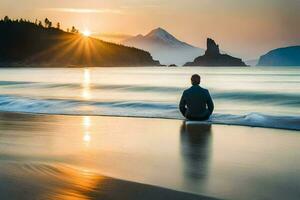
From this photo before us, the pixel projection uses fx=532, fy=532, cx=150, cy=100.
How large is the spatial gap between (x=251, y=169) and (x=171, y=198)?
7.21 ft

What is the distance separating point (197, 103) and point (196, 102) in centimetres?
4

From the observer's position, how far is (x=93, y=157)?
354 inches

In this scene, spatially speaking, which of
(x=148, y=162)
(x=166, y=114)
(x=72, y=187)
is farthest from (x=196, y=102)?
(x=72, y=187)

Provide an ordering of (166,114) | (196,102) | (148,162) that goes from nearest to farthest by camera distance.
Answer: (148,162) → (196,102) → (166,114)

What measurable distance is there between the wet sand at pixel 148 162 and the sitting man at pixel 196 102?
1.04m

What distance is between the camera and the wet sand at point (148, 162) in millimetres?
6336

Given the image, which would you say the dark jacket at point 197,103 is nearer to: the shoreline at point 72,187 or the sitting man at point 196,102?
the sitting man at point 196,102

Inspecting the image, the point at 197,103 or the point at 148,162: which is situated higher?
the point at 197,103

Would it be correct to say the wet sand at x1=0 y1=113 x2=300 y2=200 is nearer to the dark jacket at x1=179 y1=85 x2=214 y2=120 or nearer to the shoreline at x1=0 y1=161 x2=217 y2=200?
the shoreline at x1=0 y1=161 x2=217 y2=200

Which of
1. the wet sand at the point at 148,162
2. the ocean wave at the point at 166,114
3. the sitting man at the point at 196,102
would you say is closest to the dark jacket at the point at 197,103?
the sitting man at the point at 196,102

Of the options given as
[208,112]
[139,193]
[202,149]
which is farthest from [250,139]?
[139,193]

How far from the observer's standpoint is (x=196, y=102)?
14.9 metres

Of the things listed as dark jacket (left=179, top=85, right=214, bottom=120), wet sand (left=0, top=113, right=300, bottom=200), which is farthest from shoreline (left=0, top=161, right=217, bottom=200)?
dark jacket (left=179, top=85, right=214, bottom=120)

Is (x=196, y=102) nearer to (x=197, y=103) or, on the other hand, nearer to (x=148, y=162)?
(x=197, y=103)
